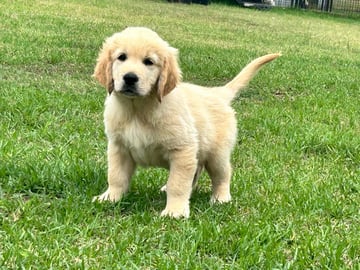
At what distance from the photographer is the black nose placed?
302 centimetres

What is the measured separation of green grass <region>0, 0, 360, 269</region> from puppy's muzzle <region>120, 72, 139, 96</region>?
0.59 meters

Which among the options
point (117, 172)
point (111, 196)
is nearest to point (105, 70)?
point (117, 172)

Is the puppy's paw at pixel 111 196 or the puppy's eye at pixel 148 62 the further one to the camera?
the puppy's paw at pixel 111 196

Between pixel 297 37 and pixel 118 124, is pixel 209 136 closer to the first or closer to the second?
pixel 118 124

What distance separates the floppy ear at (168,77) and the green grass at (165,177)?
2.04 feet

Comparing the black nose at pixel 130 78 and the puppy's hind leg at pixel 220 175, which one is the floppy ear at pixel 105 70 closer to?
the black nose at pixel 130 78

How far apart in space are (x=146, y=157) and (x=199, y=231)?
55 cm

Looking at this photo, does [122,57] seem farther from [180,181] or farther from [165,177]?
[165,177]

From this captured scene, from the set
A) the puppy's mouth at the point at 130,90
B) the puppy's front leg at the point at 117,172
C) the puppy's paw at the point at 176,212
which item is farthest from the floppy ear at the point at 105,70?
the puppy's paw at the point at 176,212

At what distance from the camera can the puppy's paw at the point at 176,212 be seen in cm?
311

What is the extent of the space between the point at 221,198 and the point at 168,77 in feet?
2.59

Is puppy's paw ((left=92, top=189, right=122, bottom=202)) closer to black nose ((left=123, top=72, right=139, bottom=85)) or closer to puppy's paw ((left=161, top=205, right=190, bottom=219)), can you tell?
puppy's paw ((left=161, top=205, right=190, bottom=219))


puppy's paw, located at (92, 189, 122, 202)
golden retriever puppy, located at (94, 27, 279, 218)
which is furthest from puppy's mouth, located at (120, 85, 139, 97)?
puppy's paw, located at (92, 189, 122, 202)

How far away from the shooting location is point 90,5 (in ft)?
54.4
